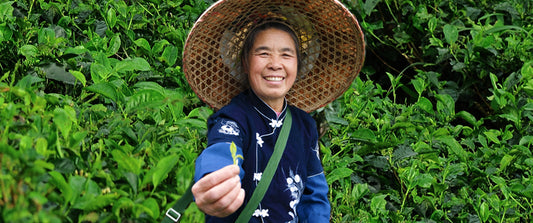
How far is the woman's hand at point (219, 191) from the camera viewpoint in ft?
5.49

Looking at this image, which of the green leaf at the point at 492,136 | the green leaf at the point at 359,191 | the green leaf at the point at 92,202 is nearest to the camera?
the green leaf at the point at 92,202

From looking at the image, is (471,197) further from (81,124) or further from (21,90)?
(21,90)

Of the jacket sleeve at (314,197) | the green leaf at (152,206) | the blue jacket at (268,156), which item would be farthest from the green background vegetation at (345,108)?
the jacket sleeve at (314,197)

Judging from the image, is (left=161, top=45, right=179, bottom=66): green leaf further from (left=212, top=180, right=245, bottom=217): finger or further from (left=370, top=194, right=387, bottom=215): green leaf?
(left=212, top=180, right=245, bottom=217): finger

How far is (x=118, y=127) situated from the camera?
2.39m

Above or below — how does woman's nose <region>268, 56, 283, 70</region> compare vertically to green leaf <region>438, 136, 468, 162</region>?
above

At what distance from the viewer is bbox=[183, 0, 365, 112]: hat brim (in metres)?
2.14

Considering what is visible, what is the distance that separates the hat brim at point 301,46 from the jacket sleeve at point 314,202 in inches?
11.4

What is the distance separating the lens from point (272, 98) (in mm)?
2074

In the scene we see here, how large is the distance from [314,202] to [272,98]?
1.18ft

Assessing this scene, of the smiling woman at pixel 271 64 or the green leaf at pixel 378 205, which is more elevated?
the smiling woman at pixel 271 64

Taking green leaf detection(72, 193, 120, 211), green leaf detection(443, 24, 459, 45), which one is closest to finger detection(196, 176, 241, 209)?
green leaf detection(72, 193, 120, 211)

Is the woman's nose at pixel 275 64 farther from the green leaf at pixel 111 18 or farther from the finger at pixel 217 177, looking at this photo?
the green leaf at pixel 111 18

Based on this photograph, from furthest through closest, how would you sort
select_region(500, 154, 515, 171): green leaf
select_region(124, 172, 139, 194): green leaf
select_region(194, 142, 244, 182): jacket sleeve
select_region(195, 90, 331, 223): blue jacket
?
select_region(500, 154, 515, 171): green leaf
select_region(195, 90, 331, 223): blue jacket
select_region(194, 142, 244, 182): jacket sleeve
select_region(124, 172, 139, 194): green leaf
